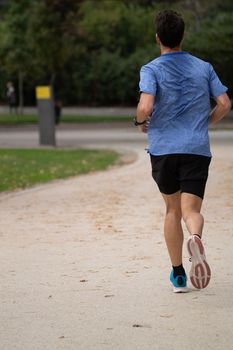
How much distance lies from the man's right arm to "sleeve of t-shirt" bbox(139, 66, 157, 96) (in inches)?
17.5

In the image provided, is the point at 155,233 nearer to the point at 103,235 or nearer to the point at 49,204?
the point at 103,235

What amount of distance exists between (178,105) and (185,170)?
417 millimetres

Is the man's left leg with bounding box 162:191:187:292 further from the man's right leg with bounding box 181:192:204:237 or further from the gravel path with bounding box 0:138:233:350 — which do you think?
the man's right leg with bounding box 181:192:204:237

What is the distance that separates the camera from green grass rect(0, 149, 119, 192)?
55.3 feet

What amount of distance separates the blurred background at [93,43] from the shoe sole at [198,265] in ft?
101

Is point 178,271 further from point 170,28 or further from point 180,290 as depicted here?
point 170,28

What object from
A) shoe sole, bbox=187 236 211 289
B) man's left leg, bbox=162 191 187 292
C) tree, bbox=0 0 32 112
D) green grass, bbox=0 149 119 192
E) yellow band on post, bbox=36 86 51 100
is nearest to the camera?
shoe sole, bbox=187 236 211 289

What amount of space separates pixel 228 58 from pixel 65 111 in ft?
64.4

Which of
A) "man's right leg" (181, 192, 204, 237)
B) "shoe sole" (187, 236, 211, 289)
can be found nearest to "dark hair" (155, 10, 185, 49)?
"man's right leg" (181, 192, 204, 237)

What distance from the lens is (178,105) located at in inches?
263

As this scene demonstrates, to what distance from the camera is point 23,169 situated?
19.0 m

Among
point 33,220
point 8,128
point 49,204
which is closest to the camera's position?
point 33,220

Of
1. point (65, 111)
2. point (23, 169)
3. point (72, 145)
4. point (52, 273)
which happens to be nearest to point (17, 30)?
point (65, 111)

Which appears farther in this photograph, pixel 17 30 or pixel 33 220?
pixel 17 30
